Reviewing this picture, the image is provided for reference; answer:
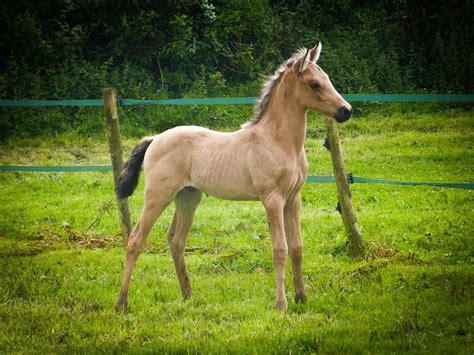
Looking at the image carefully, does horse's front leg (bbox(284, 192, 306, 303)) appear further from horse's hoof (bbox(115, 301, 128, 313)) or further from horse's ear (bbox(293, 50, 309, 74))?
horse's hoof (bbox(115, 301, 128, 313))

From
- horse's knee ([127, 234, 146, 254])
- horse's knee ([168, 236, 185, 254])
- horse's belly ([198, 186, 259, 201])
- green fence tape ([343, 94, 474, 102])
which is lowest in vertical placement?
horse's knee ([168, 236, 185, 254])

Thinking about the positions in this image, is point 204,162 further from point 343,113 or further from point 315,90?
point 343,113

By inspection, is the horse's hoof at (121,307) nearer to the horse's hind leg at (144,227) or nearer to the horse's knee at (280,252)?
the horse's hind leg at (144,227)

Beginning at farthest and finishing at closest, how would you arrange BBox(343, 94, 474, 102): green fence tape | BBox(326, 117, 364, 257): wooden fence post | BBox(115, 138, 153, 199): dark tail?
BBox(326, 117, 364, 257): wooden fence post
BBox(115, 138, 153, 199): dark tail
BBox(343, 94, 474, 102): green fence tape

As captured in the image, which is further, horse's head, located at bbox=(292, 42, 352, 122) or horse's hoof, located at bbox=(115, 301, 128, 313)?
horse's hoof, located at bbox=(115, 301, 128, 313)

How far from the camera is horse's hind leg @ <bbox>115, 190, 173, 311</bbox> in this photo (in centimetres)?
633

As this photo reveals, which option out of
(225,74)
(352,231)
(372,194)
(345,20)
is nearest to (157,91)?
(225,74)

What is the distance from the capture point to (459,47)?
1588 centimetres

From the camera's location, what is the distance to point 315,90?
6008 mm

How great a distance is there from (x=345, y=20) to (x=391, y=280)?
1166 centimetres

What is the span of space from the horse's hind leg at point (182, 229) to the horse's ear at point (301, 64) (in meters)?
1.45

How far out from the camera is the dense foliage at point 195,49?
14945 millimetres

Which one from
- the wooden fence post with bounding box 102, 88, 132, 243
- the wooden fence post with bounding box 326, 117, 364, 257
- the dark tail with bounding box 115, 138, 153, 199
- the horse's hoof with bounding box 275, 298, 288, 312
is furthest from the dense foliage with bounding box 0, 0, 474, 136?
the horse's hoof with bounding box 275, 298, 288, 312

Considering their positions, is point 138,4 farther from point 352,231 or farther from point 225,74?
point 352,231
